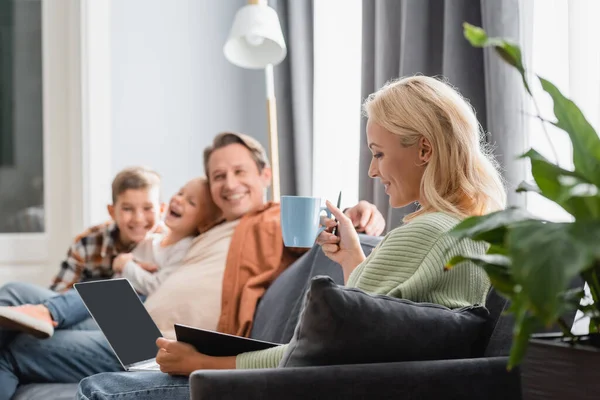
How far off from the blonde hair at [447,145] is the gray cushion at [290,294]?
509 mm

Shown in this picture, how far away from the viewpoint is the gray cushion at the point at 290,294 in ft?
7.08

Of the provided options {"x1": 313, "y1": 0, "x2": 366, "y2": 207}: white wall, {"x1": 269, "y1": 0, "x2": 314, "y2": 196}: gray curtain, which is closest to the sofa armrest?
{"x1": 313, "y1": 0, "x2": 366, "y2": 207}: white wall

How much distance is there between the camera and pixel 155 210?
3086 millimetres

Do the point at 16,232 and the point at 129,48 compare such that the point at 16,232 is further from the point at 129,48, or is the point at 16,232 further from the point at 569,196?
the point at 569,196

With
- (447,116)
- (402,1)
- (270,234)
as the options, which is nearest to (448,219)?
(447,116)

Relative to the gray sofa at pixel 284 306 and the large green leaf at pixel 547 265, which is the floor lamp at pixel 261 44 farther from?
the large green leaf at pixel 547 265

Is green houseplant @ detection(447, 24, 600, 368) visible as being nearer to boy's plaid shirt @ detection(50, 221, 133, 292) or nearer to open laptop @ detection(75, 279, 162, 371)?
open laptop @ detection(75, 279, 162, 371)

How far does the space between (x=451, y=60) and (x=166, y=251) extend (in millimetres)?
1143

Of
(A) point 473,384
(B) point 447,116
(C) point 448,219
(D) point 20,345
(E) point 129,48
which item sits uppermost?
(E) point 129,48

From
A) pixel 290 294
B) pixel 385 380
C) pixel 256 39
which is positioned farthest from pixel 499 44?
pixel 256 39

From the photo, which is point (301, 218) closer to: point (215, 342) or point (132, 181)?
point (215, 342)

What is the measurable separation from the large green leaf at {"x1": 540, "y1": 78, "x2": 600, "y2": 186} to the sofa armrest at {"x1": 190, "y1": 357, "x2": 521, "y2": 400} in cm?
42

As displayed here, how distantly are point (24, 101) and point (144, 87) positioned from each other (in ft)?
2.05

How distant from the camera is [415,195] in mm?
1695
